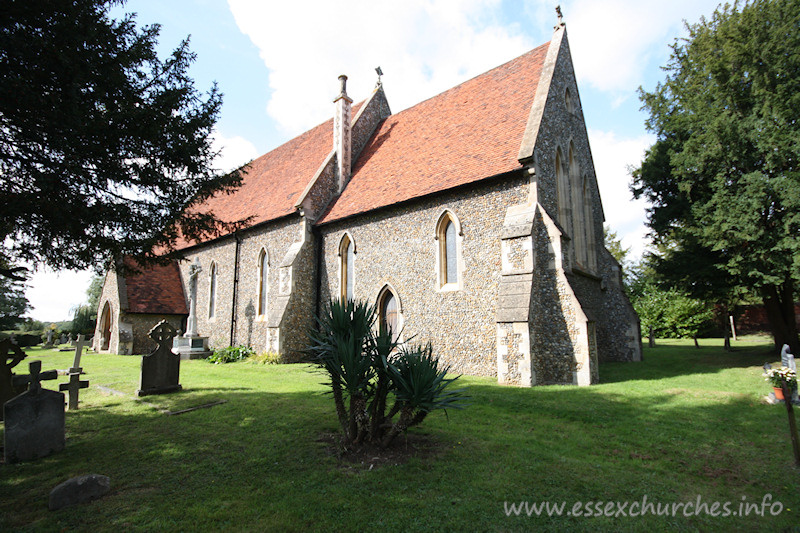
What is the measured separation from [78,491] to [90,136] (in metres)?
4.40

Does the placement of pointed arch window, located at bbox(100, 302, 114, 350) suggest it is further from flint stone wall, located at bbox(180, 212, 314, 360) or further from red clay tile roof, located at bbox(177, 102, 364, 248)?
flint stone wall, located at bbox(180, 212, 314, 360)

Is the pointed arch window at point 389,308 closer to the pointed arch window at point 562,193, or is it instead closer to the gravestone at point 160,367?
the pointed arch window at point 562,193

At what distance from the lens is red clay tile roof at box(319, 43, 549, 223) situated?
469 inches

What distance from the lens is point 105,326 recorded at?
71.4 ft

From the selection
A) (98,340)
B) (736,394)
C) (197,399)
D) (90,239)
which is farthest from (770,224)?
(98,340)

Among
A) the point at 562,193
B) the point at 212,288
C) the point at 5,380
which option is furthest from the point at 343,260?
the point at 5,380

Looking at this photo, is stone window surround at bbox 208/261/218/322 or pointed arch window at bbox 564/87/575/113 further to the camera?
stone window surround at bbox 208/261/218/322

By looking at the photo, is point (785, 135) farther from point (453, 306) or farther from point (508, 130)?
point (453, 306)

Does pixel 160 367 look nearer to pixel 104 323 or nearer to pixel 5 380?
pixel 5 380

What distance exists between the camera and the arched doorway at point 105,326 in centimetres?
2135

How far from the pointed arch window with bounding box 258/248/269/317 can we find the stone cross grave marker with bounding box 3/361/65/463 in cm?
1154

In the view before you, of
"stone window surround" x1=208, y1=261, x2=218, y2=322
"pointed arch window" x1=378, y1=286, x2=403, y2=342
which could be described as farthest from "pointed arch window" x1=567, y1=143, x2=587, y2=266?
"stone window surround" x1=208, y1=261, x2=218, y2=322

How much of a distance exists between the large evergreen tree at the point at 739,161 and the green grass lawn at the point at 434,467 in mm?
5842

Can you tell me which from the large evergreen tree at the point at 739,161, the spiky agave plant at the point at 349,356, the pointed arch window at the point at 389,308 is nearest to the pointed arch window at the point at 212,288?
the pointed arch window at the point at 389,308
